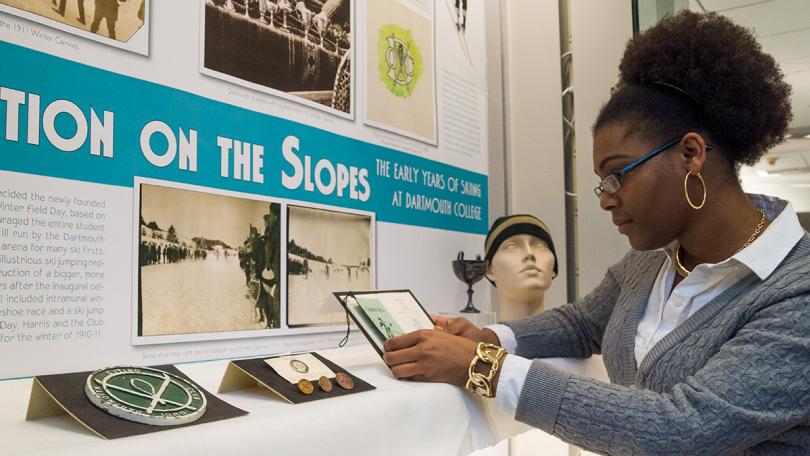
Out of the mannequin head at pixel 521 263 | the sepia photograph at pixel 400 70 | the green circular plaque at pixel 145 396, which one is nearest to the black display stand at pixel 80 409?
the green circular plaque at pixel 145 396

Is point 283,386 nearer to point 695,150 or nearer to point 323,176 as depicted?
point 323,176

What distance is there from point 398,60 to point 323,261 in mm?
771

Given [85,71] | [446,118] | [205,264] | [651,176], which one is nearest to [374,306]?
[205,264]

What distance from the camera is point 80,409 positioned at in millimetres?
856

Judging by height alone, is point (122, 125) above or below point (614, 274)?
above

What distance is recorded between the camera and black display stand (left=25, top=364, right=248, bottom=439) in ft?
2.72

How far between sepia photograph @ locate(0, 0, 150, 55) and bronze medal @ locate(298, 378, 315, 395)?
81 cm

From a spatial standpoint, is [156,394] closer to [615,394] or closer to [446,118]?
[615,394]

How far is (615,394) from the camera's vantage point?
3.80 ft

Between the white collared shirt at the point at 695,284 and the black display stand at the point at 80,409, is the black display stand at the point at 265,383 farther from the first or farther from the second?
the white collared shirt at the point at 695,284

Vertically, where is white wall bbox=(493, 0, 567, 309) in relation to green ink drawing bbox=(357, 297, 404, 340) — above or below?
above

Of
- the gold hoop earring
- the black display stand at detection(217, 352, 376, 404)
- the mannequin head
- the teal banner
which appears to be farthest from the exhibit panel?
the gold hoop earring

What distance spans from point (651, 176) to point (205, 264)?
101 cm

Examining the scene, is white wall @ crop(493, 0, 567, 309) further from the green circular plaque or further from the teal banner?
the green circular plaque
